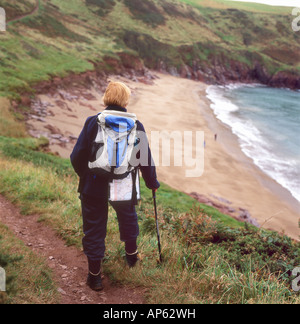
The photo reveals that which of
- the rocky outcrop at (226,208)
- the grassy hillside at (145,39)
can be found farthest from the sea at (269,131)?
the grassy hillside at (145,39)

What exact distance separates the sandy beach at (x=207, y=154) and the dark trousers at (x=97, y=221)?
5.24 m

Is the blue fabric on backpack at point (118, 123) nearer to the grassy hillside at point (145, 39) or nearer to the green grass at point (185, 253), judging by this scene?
the green grass at point (185, 253)

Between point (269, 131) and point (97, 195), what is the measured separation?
2975cm

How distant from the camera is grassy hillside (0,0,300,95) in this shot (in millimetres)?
31766

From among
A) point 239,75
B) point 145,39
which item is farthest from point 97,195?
point 239,75

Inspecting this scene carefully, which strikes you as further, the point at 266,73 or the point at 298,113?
the point at 266,73

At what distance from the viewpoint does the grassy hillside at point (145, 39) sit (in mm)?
31766

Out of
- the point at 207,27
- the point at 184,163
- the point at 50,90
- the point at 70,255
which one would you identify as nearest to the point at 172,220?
the point at 70,255

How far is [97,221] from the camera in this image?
334cm

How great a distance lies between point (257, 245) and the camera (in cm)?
495

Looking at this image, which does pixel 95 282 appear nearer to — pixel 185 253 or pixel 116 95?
pixel 185 253

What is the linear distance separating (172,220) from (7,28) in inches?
1498

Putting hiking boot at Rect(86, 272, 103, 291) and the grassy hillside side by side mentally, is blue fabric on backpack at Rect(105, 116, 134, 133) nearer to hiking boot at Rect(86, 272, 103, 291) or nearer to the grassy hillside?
hiking boot at Rect(86, 272, 103, 291)

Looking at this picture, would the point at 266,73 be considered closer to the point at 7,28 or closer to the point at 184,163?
the point at 7,28
